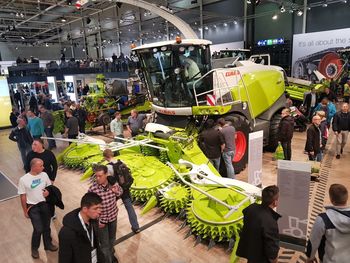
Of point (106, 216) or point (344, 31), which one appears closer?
point (106, 216)

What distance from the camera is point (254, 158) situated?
14.1 ft

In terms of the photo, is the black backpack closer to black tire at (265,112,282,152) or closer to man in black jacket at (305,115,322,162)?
man in black jacket at (305,115,322,162)

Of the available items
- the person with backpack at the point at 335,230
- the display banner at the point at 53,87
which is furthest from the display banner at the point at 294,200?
the display banner at the point at 53,87

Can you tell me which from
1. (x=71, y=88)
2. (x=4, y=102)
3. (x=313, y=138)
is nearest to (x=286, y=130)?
(x=313, y=138)

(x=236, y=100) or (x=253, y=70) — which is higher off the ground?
(x=253, y=70)

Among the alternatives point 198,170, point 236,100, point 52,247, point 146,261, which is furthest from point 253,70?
point 52,247

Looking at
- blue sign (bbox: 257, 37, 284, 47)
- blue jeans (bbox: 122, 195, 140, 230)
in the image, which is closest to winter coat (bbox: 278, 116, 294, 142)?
blue jeans (bbox: 122, 195, 140, 230)

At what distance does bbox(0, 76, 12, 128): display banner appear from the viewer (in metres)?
12.3

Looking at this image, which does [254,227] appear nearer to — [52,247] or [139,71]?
[52,247]

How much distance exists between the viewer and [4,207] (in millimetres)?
4871

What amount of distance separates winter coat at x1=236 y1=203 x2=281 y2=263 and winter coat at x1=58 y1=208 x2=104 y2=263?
128cm

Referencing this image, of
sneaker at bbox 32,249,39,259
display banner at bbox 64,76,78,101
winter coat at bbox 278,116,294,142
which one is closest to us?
sneaker at bbox 32,249,39,259

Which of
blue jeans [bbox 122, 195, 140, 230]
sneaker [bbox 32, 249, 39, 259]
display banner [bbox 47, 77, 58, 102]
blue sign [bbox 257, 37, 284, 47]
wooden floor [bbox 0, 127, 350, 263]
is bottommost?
wooden floor [bbox 0, 127, 350, 263]

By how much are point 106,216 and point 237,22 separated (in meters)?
16.9
